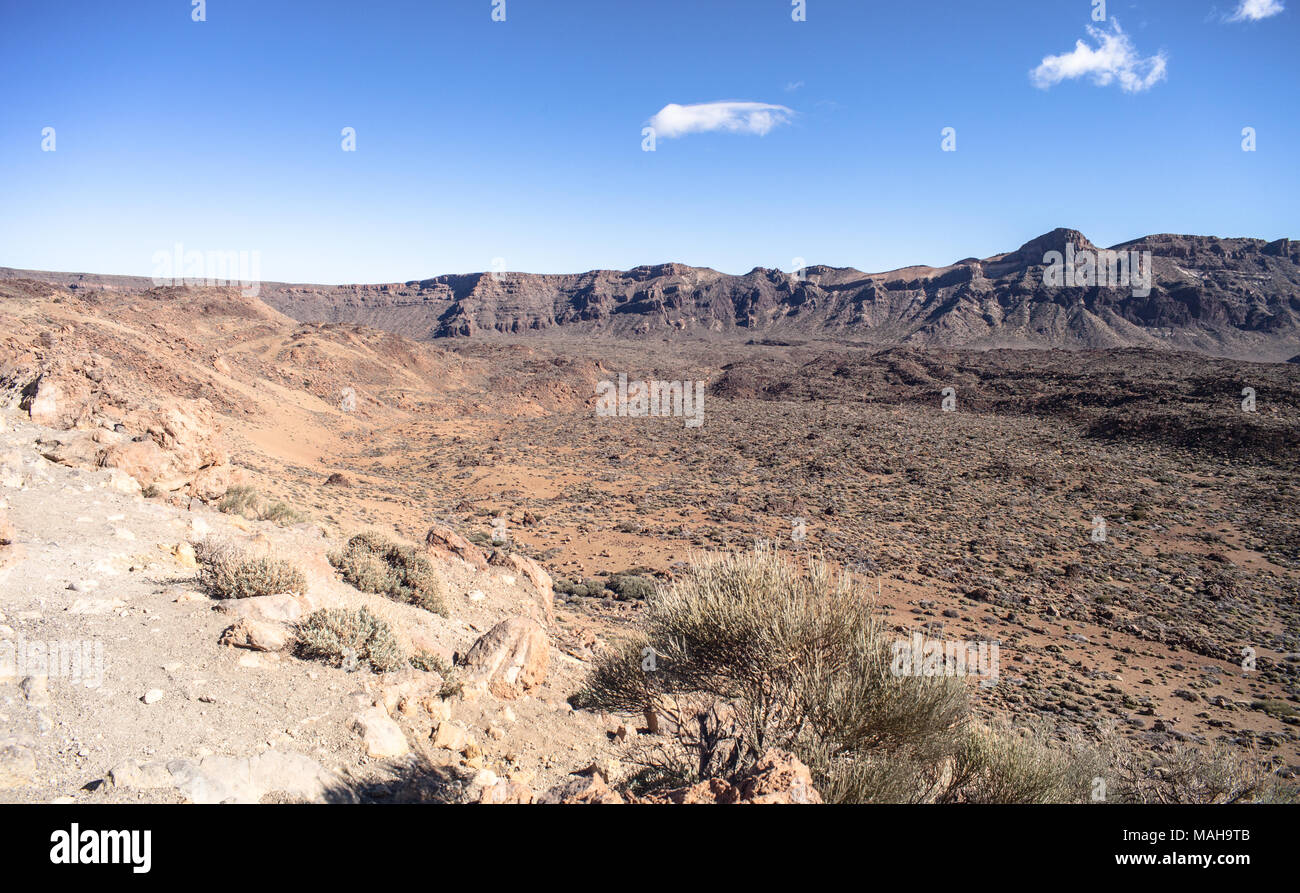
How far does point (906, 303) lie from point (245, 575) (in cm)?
10430

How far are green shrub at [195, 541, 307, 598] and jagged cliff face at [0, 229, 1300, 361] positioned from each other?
86140 mm

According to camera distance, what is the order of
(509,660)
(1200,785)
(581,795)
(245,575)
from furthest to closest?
(509,660) < (245,575) < (1200,785) < (581,795)

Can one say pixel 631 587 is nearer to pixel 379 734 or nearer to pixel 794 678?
pixel 794 678

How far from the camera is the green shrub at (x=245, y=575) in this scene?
209 inches

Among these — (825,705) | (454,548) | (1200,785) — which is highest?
(825,705)

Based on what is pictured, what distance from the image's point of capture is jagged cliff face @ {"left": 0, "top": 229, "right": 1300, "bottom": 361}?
76.0 meters

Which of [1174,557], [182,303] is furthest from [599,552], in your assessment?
[182,303]

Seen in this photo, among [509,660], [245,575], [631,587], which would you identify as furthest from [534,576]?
[245,575]

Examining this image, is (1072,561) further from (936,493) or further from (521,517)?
(521,517)

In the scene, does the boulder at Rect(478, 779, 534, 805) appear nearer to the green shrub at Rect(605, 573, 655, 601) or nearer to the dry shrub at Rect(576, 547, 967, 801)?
the dry shrub at Rect(576, 547, 967, 801)

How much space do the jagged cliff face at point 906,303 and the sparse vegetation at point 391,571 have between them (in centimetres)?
8407

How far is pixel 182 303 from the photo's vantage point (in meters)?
38.9

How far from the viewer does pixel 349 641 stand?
4.87 meters

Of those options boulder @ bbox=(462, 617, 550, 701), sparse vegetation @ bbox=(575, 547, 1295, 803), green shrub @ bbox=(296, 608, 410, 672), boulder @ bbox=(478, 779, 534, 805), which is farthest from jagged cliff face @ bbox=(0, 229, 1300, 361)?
boulder @ bbox=(478, 779, 534, 805)
